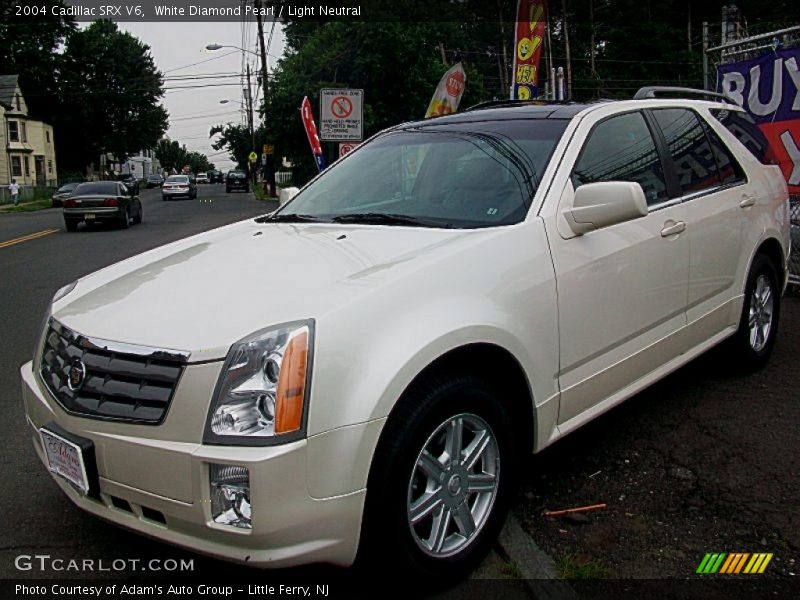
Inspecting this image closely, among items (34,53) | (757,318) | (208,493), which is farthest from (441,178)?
(34,53)

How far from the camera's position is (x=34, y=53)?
65.1m

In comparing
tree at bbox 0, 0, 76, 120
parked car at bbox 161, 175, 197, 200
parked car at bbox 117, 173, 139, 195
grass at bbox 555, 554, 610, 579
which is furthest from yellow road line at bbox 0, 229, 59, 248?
tree at bbox 0, 0, 76, 120

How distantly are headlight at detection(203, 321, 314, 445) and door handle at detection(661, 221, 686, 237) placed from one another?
224cm

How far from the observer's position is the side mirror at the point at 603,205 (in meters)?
3.18

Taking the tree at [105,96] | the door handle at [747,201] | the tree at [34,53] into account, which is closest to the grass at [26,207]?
the tree at [34,53]

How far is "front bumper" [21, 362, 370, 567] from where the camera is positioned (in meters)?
2.22

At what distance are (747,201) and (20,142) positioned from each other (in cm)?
6432

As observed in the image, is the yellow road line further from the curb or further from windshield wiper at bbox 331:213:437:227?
the curb

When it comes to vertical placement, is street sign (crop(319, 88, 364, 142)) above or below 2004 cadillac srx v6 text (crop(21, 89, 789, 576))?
above

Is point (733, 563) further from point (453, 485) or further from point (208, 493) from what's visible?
point (208, 493)

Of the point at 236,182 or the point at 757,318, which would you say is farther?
the point at 236,182

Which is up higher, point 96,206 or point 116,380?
point 96,206

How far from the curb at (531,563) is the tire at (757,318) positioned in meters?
2.46

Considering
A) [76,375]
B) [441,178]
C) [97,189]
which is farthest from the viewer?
[97,189]
